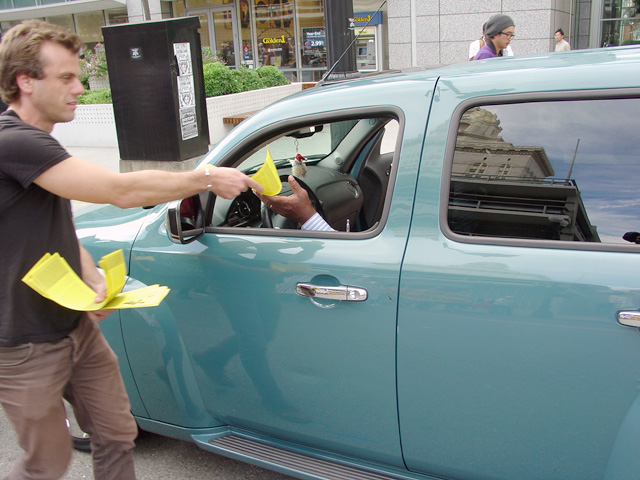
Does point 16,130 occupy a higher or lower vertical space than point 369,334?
higher

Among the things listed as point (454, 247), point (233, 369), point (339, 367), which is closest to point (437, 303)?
point (454, 247)

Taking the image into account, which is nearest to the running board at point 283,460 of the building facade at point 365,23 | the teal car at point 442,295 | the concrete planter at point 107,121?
the teal car at point 442,295

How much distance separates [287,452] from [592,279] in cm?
141

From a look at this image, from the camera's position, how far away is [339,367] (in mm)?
2234

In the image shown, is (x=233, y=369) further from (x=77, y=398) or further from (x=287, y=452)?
(x=77, y=398)

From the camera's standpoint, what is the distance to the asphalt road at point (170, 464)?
2.96 metres

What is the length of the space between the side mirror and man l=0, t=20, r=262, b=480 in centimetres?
32

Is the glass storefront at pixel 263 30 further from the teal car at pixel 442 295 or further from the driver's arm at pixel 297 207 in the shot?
the teal car at pixel 442 295

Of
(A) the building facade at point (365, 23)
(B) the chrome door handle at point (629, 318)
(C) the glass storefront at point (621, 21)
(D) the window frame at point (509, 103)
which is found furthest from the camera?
(C) the glass storefront at point (621, 21)

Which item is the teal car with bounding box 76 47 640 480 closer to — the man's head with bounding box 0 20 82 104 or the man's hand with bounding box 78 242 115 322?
the man's hand with bounding box 78 242 115 322

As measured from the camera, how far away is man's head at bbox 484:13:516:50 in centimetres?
575

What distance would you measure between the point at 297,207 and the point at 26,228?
3.54 ft

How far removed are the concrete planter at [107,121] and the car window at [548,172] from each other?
9.92 meters

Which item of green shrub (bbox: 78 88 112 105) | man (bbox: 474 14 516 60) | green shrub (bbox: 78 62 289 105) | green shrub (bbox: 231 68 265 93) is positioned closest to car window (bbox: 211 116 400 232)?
man (bbox: 474 14 516 60)
